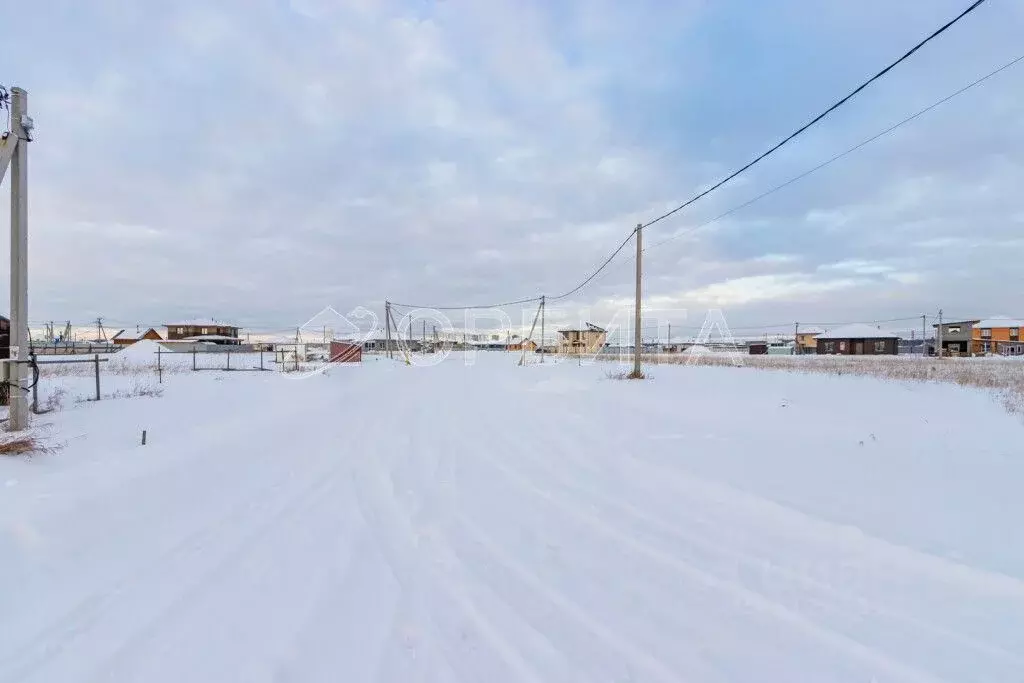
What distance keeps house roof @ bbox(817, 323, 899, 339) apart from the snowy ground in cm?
6722

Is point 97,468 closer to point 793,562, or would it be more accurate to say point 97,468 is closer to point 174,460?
point 174,460

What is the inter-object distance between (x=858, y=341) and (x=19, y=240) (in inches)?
2998

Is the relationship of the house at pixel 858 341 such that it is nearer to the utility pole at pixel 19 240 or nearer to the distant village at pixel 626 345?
the distant village at pixel 626 345

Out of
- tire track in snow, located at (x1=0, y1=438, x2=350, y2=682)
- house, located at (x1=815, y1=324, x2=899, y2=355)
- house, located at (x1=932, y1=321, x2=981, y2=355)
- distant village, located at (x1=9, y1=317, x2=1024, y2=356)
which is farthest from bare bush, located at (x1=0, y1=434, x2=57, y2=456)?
house, located at (x1=932, y1=321, x2=981, y2=355)

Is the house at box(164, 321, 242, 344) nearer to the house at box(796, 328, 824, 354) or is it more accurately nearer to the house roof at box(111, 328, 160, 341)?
the house roof at box(111, 328, 160, 341)

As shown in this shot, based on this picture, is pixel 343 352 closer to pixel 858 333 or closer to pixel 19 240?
pixel 19 240

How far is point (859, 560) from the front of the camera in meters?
2.95

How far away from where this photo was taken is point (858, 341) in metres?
60.8

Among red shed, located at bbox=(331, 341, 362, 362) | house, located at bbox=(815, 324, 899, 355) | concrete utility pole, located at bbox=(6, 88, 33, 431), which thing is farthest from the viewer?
house, located at bbox=(815, 324, 899, 355)

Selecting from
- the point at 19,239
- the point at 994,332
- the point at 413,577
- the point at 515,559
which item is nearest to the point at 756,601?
the point at 515,559

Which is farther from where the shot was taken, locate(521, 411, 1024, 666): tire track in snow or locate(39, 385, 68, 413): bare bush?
locate(39, 385, 68, 413): bare bush

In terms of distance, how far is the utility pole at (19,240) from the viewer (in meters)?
6.09

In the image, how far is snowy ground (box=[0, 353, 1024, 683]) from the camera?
2039 mm

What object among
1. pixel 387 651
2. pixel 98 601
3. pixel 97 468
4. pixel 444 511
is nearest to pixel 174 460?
pixel 97 468
